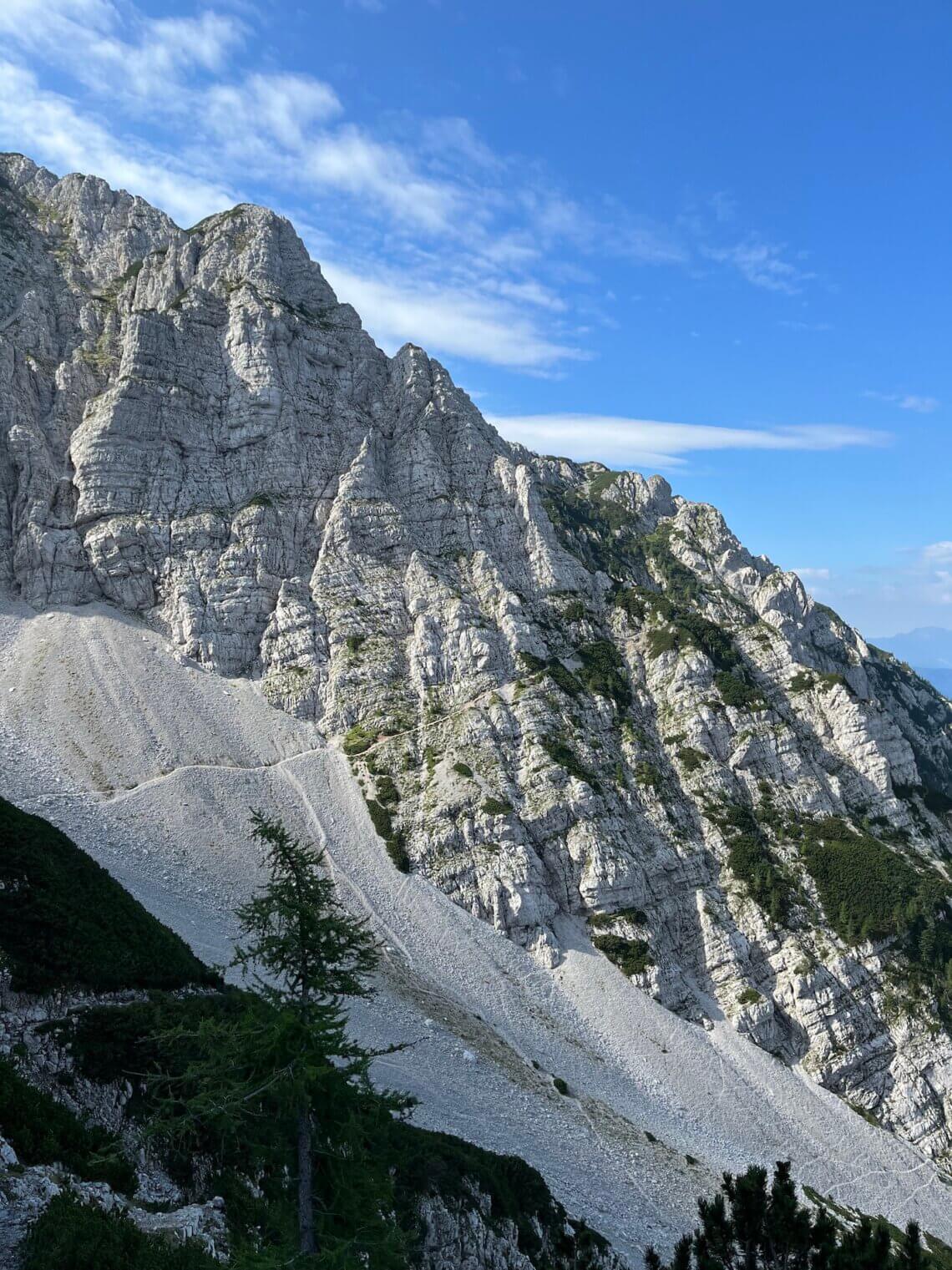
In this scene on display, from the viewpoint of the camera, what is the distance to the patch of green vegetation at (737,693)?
90.1m

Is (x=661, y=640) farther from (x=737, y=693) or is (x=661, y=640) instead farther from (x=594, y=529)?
(x=594, y=529)

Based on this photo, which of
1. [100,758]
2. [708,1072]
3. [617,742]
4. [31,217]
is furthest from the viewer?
[31,217]

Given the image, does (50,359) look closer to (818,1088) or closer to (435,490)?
(435,490)

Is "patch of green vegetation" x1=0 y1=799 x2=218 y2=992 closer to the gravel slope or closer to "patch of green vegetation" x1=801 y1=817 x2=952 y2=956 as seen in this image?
the gravel slope

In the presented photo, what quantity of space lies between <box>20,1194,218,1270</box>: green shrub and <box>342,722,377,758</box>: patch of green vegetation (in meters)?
67.4

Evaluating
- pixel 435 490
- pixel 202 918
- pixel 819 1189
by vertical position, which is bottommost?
pixel 819 1189

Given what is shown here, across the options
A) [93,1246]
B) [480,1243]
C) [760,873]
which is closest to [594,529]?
[760,873]

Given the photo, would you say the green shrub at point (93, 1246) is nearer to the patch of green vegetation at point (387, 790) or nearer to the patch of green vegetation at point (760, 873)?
the patch of green vegetation at point (387, 790)

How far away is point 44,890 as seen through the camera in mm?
36531

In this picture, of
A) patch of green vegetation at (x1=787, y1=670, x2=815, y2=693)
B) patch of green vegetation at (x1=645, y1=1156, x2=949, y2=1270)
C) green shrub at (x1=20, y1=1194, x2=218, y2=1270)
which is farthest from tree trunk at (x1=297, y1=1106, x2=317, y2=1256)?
patch of green vegetation at (x1=787, y1=670, x2=815, y2=693)

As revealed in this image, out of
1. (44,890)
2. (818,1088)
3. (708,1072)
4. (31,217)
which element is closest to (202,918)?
(44,890)

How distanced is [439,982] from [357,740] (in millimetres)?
30277

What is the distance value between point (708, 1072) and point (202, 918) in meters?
42.3

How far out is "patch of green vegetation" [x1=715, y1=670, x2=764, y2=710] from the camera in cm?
9006
